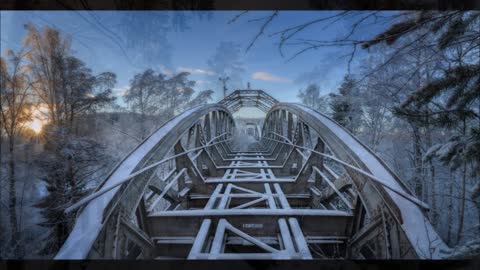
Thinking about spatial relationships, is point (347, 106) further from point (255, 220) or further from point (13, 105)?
point (13, 105)

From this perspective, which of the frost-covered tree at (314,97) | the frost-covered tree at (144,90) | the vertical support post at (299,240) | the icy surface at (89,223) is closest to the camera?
the icy surface at (89,223)

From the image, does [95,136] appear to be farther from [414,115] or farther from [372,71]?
[414,115]

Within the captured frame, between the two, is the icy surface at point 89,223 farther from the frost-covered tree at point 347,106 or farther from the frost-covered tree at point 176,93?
the frost-covered tree at point 347,106

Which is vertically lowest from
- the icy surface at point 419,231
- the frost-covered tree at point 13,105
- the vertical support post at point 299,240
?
the vertical support post at point 299,240

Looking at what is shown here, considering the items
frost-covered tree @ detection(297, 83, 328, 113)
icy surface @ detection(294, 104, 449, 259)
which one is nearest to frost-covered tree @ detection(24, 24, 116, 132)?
frost-covered tree @ detection(297, 83, 328, 113)

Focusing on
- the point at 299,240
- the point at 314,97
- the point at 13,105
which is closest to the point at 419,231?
the point at 299,240

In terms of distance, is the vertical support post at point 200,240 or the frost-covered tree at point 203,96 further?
the frost-covered tree at point 203,96

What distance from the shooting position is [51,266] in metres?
1.01

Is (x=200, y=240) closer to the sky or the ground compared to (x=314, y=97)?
closer to the ground

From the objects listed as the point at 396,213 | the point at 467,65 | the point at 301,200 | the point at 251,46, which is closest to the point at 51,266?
the point at 251,46

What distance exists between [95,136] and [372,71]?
1.78 metres

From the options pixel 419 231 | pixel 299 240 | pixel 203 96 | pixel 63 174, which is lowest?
pixel 299 240

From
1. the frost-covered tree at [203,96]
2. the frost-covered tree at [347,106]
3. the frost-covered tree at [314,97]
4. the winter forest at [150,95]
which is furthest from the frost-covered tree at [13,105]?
the frost-covered tree at [347,106]

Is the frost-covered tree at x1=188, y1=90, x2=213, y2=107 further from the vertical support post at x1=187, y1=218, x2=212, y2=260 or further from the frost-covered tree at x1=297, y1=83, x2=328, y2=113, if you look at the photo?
the vertical support post at x1=187, y1=218, x2=212, y2=260
